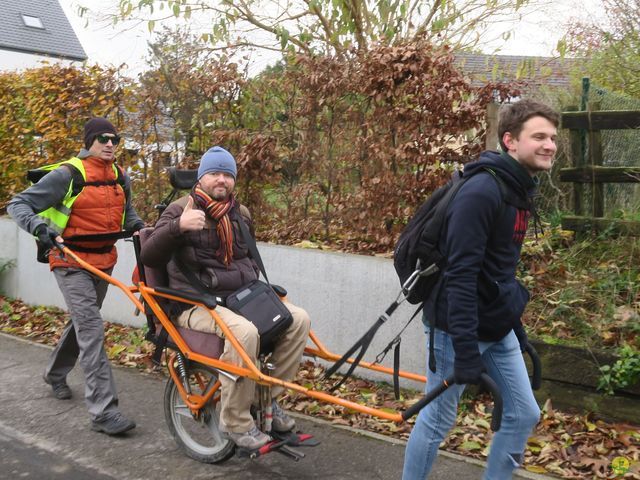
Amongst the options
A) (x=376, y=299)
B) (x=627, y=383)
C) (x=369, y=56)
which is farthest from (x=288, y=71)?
(x=627, y=383)

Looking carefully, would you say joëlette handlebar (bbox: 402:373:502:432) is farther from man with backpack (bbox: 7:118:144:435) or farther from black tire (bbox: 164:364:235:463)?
man with backpack (bbox: 7:118:144:435)

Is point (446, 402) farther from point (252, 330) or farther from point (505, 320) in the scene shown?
point (252, 330)

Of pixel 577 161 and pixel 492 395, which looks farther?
pixel 577 161

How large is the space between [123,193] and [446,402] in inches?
129

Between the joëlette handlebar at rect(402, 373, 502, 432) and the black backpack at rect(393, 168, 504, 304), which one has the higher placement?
the black backpack at rect(393, 168, 504, 304)

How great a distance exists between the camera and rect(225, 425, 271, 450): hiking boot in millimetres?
4145

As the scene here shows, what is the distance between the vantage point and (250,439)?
13.6 ft

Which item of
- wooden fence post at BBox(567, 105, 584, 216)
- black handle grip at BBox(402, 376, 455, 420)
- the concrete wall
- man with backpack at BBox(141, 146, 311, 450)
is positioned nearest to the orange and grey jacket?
man with backpack at BBox(141, 146, 311, 450)

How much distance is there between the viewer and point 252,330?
4.11 metres

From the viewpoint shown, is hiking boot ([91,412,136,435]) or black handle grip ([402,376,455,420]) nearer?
black handle grip ([402,376,455,420])

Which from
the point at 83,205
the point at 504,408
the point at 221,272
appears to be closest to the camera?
the point at 504,408

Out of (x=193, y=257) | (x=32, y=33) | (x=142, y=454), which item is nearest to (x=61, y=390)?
(x=142, y=454)

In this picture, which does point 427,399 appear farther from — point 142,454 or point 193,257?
point 142,454

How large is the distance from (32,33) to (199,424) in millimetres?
42115
